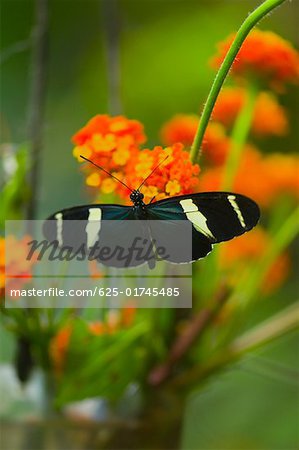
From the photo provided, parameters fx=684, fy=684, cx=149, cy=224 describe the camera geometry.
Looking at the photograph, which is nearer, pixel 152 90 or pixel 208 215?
pixel 208 215

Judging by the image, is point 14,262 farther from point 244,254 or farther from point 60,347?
point 244,254

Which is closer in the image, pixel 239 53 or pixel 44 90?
pixel 239 53

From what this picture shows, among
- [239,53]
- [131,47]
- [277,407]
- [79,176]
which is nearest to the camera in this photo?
[239,53]

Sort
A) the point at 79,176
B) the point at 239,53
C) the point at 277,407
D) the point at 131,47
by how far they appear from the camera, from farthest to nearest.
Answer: the point at 277,407 < the point at 131,47 < the point at 79,176 < the point at 239,53

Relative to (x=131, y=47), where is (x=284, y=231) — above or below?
below

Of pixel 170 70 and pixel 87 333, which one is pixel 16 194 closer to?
pixel 87 333

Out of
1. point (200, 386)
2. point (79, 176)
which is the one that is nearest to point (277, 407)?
point (200, 386)

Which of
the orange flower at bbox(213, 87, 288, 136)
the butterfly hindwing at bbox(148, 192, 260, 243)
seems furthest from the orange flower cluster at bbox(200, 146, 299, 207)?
the butterfly hindwing at bbox(148, 192, 260, 243)

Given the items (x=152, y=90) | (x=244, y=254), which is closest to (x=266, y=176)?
(x=244, y=254)
